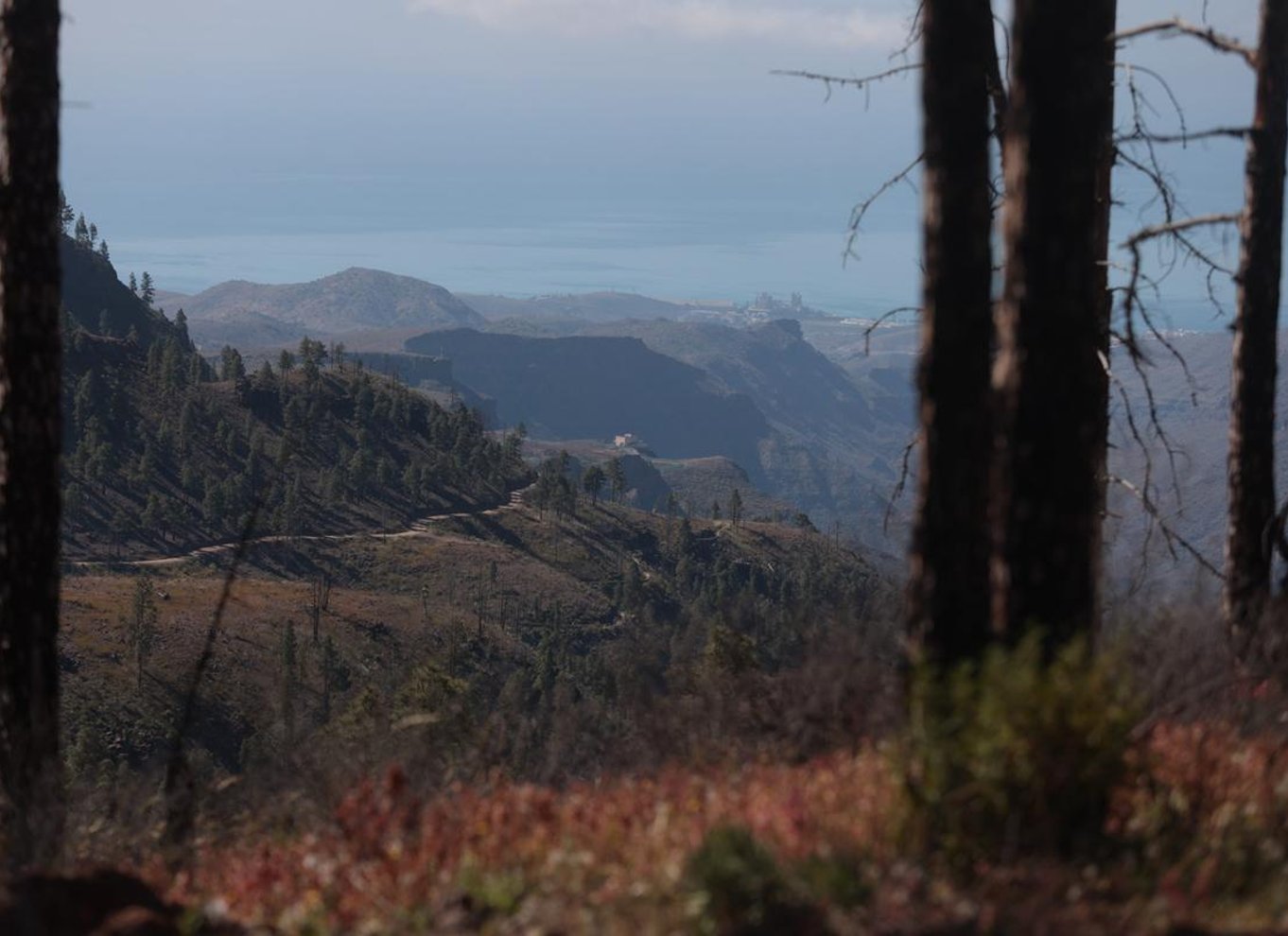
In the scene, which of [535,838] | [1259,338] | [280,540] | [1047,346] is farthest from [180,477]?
[1047,346]

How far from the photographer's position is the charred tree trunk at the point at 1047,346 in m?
5.82

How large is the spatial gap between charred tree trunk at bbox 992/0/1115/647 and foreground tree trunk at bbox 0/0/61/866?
17.9ft

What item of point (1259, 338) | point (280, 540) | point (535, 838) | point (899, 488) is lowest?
point (280, 540)

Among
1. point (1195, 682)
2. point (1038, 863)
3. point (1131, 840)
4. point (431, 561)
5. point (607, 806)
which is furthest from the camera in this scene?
point (431, 561)

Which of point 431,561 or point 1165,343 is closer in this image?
point 1165,343

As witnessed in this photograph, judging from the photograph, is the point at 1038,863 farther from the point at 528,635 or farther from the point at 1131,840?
the point at 528,635

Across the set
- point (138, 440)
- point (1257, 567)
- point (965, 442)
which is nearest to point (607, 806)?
point (965, 442)

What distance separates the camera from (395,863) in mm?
6230

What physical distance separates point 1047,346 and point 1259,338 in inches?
232

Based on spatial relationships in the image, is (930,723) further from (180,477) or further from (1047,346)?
(180,477)

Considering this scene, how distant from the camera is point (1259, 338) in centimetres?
Answer: 1084

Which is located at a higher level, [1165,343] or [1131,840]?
[1165,343]

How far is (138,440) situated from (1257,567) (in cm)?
18820

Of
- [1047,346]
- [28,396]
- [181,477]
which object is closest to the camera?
[1047,346]
